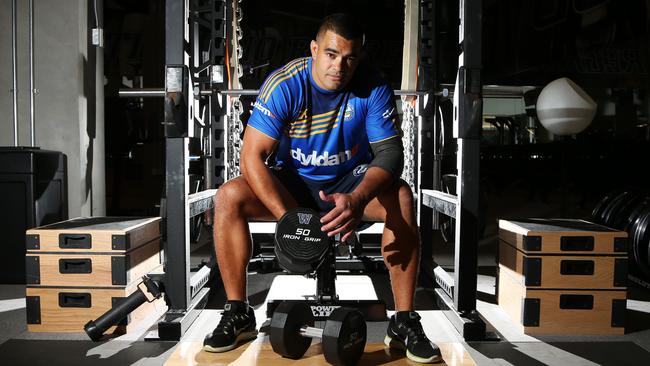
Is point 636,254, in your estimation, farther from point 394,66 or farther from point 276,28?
point 276,28

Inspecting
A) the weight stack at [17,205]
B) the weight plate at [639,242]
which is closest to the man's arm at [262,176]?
the weight stack at [17,205]

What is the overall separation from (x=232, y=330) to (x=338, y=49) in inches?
41.6

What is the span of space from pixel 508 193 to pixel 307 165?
22.5ft

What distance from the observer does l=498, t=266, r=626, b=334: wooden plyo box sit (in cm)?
229


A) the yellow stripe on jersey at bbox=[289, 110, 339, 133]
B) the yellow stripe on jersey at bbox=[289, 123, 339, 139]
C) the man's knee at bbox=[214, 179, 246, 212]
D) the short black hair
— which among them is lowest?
the man's knee at bbox=[214, 179, 246, 212]

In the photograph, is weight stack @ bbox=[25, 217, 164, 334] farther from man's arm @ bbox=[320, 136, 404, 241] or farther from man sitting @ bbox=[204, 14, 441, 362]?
man's arm @ bbox=[320, 136, 404, 241]

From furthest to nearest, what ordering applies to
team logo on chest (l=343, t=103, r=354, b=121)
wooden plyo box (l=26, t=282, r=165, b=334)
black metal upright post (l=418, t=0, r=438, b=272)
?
black metal upright post (l=418, t=0, r=438, b=272), wooden plyo box (l=26, t=282, r=165, b=334), team logo on chest (l=343, t=103, r=354, b=121)

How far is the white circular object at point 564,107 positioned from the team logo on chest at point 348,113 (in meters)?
3.02

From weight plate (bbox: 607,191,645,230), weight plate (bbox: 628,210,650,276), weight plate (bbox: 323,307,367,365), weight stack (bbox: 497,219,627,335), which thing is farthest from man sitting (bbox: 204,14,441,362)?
weight plate (bbox: 607,191,645,230)

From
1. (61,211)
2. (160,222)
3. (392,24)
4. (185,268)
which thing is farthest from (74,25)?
(392,24)

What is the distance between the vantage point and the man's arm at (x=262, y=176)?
186 cm

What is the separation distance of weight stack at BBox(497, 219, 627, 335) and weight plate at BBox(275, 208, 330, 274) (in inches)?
42.1

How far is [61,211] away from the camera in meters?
3.22

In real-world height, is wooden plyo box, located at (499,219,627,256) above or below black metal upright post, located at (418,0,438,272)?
below
